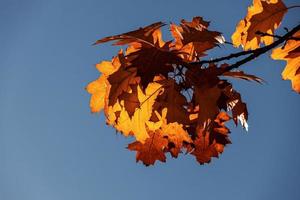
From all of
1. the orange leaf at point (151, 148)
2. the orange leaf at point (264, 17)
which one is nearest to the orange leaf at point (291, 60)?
the orange leaf at point (264, 17)

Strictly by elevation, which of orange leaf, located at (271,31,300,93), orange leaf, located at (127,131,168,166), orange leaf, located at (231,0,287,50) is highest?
orange leaf, located at (231,0,287,50)

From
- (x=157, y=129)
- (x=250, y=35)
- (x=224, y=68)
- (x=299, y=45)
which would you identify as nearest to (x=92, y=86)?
(x=157, y=129)

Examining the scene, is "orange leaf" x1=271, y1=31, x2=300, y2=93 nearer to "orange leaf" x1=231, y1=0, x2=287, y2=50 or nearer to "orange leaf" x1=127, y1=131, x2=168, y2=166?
"orange leaf" x1=231, y1=0, x2=287, y2=50

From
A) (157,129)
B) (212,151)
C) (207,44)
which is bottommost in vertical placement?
(212,151)

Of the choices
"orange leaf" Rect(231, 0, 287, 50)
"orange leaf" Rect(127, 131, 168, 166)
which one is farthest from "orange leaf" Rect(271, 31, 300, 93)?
"orange leaf" Rect(127, 131, 168, 166)

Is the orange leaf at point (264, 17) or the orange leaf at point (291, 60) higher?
the orange leaf at point (264, 17)

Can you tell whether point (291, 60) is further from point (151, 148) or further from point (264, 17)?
point (151, 148)

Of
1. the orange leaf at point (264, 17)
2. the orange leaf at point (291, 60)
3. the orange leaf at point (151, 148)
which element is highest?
the orange leaf at point (264, 17)

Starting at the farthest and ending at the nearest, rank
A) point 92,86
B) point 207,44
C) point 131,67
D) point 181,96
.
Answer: point 92,86, point 207,44, point 181,96, point 131,67

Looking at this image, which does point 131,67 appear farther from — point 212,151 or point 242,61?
point 212,151

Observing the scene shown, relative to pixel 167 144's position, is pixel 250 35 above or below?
above

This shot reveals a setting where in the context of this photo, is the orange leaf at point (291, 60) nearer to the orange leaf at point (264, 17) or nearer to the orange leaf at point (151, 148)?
the orange leaf at point (264, 17)
